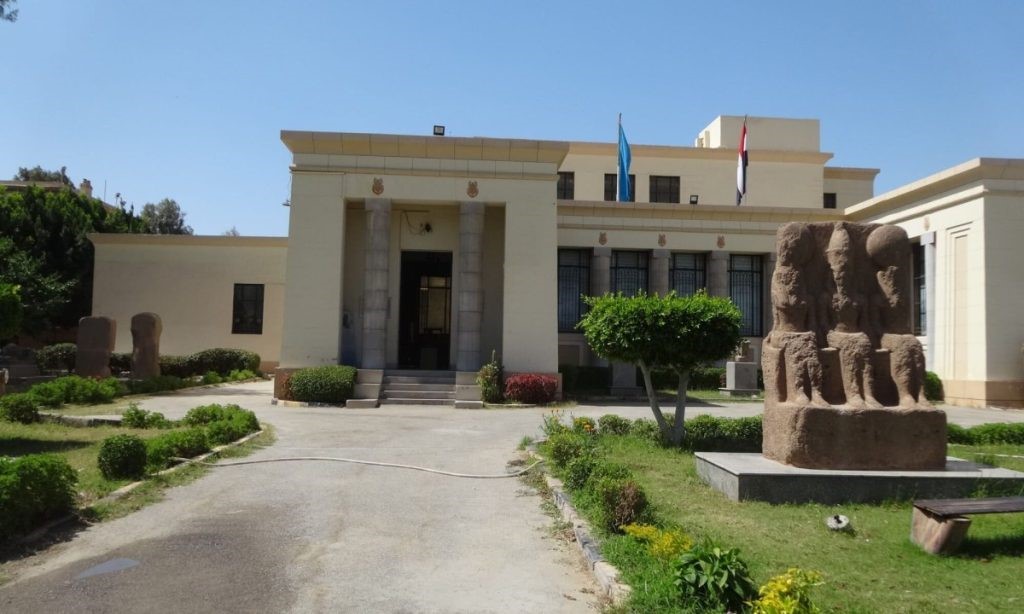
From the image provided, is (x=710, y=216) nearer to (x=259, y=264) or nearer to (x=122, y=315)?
(x=259, y=264)

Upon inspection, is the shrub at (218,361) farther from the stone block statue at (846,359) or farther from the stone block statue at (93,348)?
the stone block statue at (846,359)

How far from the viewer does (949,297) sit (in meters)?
23.1

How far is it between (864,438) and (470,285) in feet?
48.4

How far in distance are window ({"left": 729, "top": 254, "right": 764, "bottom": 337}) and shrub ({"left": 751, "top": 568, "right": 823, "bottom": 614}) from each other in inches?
1010

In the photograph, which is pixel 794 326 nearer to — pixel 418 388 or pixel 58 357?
pixel 418 388

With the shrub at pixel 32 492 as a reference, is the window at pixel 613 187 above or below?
above

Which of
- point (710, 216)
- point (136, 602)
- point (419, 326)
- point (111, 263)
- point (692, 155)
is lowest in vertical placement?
point (136, 602)

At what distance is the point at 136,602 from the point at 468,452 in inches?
286

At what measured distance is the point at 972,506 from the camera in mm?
6148

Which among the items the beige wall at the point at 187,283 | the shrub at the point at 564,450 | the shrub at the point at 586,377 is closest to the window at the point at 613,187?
the shrub at the point at 586,377

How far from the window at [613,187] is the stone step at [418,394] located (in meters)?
16.5

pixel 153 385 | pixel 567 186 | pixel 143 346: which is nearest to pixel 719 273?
pixel 567 186

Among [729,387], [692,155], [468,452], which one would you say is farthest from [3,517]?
[692,155]

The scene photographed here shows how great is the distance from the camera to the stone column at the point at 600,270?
27.6 metres
